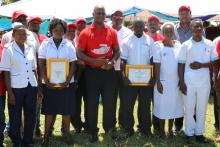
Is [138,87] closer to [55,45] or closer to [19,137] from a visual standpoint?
[55,45]

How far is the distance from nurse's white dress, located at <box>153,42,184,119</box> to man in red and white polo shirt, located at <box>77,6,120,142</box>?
690mm

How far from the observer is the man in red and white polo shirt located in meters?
5.94

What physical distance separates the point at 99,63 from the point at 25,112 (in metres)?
1.35

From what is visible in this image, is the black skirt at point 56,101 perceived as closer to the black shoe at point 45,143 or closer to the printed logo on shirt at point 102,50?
the black shoe at point 45,143

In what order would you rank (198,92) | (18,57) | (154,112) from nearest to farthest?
(18,57) → (198,92) → (154,112)

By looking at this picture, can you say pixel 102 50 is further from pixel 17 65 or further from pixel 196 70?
pixel 196 70

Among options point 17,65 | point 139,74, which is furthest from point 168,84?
point 17,65

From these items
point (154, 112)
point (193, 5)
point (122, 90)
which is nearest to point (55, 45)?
point (122, 90)

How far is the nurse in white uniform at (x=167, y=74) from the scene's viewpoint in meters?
6.05

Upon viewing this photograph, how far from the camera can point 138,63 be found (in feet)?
20.1

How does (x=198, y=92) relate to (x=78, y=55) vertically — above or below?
below

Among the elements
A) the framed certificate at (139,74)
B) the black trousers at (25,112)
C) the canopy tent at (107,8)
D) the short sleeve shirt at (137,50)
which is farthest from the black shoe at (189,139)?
the canopy tent at (107,8)

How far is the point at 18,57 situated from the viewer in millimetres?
5383

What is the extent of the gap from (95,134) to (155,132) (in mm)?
1094
